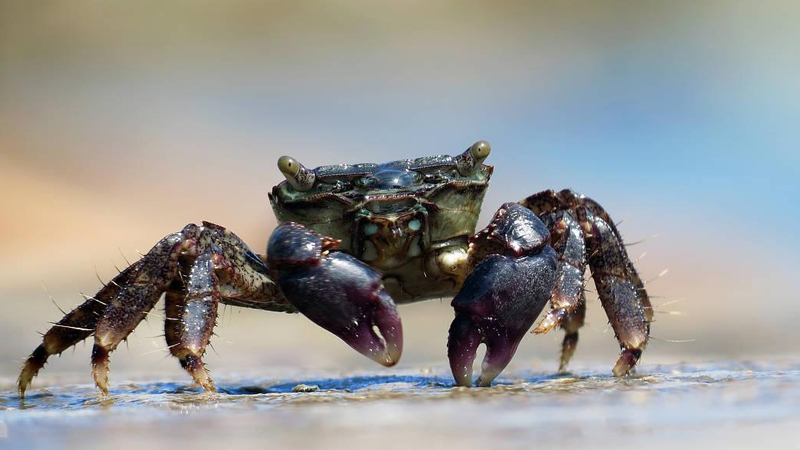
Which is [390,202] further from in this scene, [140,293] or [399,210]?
[140,293]

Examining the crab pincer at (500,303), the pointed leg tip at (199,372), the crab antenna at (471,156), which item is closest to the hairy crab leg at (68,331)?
the pointed leg tip at (199,372)

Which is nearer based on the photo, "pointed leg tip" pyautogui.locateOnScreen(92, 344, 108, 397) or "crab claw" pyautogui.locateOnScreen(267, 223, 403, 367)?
"crab claw" pyautogui.locateOnScreen(267, 223, 403, 367)

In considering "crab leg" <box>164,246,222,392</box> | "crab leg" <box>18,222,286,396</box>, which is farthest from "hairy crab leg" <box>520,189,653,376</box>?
"crab leg" <box>164,246,222,392</box>

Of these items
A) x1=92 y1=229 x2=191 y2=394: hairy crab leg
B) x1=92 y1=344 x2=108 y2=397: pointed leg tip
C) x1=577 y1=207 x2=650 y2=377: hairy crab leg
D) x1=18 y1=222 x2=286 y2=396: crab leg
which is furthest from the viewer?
x1=577 y1=207 x2=650 y2=377: hairy crab leg

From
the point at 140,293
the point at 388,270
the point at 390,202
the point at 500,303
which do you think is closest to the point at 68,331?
the point at 140,293

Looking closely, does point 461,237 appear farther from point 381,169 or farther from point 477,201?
point 381,169

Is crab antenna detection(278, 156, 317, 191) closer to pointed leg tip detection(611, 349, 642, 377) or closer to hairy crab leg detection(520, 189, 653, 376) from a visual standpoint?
hairy crab leg detection(520, 189, 653, 376)
